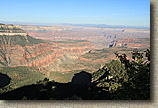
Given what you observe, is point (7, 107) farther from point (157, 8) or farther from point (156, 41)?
point (157, 8)

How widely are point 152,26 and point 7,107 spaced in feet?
10.2

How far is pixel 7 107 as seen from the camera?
3.21 m

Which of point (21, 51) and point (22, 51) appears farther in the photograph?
point (22, 51)

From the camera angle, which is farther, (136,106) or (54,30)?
(54,30)

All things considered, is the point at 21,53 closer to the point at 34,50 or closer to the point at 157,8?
the point at 34,50

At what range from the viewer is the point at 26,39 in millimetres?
87812

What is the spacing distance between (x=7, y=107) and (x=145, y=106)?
2.56 metres

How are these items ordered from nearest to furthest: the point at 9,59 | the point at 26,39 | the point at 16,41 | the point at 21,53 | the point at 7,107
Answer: the point at 7,107 < the point at 9,59 < the point at 21,53 < the point at 16,41 < the point at 26,39

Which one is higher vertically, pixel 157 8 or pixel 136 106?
pixel 157 8

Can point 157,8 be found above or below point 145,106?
above

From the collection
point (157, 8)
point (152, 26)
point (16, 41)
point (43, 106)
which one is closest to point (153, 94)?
point (152, 26)

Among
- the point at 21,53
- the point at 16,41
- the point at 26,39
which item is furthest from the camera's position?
the point at 26,39

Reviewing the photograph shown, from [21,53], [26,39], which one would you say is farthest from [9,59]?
[26,39]

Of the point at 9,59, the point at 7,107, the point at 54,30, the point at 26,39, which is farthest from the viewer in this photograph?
the point at 54,30
